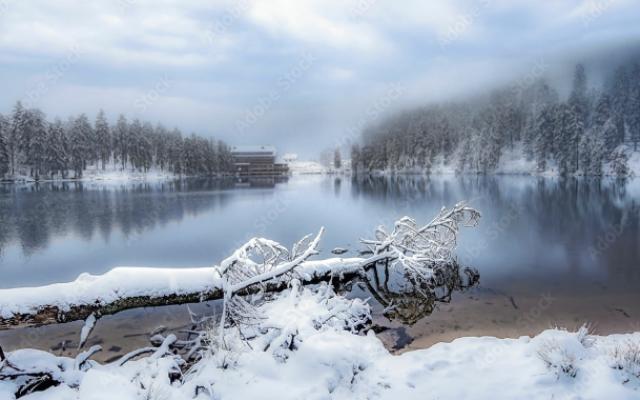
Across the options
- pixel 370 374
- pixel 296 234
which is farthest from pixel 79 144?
pixel 370 374

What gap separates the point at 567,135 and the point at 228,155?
95141mm

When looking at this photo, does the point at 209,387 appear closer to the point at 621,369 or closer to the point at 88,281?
→ the point at 88,281

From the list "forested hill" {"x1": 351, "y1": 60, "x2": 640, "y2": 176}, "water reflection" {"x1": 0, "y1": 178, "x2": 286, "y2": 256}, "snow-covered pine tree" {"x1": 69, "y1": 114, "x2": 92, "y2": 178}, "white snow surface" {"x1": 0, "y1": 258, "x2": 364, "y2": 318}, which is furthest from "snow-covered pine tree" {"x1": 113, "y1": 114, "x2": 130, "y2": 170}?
"white snow surface" {"x1": 0, "y1": 258, "x2": 364, "y2": 318}

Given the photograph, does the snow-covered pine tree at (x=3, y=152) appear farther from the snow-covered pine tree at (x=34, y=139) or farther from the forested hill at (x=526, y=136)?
the forested hill at (x=526, y=136)

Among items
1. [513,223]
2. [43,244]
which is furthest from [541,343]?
[43,244]

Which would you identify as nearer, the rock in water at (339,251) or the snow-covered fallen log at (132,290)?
the snow-covered fallen log at (132,290)

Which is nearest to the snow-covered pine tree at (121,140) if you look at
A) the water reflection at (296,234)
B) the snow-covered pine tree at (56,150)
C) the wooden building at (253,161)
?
the snow-covered pine tree at (56,150)

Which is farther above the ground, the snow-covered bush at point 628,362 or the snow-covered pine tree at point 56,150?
the snow-covered pine tree at point 56,150

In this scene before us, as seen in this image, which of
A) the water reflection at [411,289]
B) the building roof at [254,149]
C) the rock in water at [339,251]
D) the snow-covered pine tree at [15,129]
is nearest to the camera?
the water reflection at [411,289]

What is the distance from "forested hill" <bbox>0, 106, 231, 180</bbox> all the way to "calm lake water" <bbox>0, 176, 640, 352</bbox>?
1565 inches

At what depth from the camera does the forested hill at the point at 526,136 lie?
7950 centimetres

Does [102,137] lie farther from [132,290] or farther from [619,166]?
[619,166]

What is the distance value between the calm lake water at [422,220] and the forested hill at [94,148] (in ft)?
130

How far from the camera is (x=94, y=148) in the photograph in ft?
298
